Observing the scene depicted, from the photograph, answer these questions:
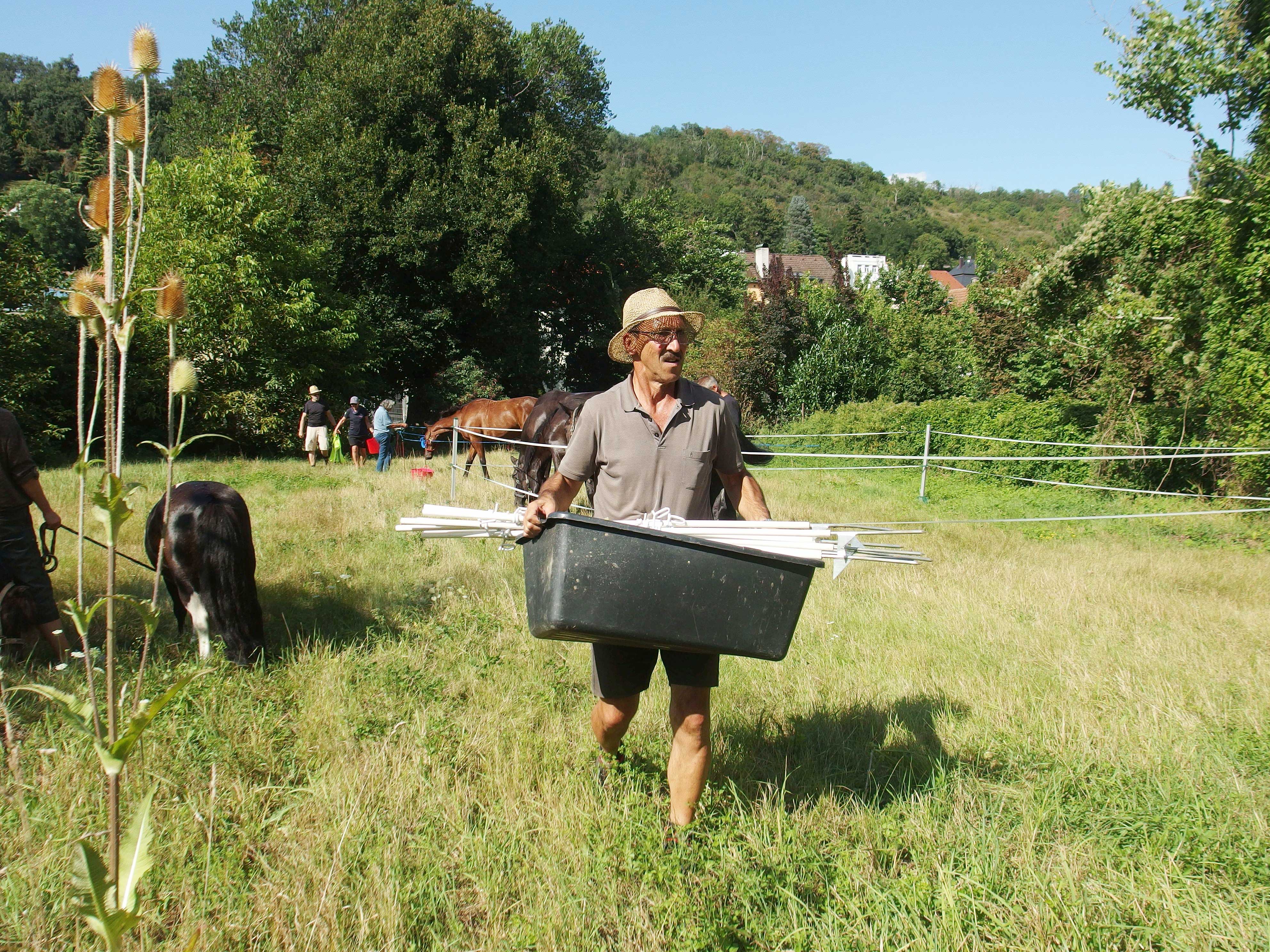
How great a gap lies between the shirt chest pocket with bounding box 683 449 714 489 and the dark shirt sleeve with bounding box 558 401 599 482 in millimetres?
359

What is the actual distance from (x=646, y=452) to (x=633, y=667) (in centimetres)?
83

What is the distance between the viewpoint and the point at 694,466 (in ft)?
10.9

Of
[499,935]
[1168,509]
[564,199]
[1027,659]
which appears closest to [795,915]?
[499,935]

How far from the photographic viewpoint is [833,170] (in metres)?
155

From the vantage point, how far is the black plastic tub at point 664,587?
280 cm

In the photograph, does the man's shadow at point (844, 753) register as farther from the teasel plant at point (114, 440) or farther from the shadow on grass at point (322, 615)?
the shadow on grass at point (322, 615)

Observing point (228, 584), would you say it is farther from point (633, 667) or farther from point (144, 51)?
point (144, 51)

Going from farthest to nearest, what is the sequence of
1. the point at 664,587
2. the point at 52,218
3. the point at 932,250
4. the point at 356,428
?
the point at 932,250 → the point at 52,218 → the point at 356,428 → the point at 664,587

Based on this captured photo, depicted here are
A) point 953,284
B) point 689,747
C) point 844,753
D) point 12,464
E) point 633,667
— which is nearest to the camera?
point 689,747

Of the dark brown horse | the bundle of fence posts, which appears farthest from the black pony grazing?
the dark brown horse

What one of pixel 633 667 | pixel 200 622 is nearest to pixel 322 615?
pixel 200 622

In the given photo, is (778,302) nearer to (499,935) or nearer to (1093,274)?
(1093,274)

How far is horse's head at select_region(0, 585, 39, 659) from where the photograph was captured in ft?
16.7

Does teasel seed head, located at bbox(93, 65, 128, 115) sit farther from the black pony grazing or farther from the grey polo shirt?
the black pony grazing
